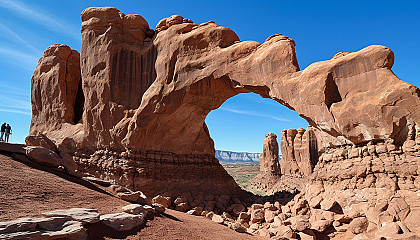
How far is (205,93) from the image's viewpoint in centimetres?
1301

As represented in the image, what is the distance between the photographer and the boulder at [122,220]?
470 centimetres

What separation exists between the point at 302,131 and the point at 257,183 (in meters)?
9.13

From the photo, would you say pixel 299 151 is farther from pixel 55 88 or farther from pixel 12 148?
pixel 12 148

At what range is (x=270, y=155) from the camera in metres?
37.3

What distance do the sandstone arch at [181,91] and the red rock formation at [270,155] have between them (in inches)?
867

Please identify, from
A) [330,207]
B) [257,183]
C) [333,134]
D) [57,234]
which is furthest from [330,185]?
[257,183]

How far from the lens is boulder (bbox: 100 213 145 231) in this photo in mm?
4699

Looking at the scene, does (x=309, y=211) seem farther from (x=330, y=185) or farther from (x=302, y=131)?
(x=302, y=131)

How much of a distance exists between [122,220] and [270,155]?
33.9 meters

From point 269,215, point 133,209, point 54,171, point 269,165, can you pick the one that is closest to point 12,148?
point 54,171

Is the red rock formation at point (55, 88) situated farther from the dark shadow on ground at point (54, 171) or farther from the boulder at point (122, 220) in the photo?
the boulder at point (122, 220)

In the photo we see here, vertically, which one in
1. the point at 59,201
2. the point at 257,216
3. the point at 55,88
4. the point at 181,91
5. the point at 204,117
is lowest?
the point at 257,216

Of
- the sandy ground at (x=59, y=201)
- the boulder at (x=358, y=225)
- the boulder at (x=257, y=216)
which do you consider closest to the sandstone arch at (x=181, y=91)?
the boulder at (x=358, y=225)

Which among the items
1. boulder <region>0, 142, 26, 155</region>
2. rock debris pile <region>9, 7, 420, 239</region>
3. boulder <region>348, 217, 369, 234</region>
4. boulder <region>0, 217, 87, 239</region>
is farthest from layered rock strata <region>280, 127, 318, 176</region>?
boulder <region>0, 217, 87, 239</region>
